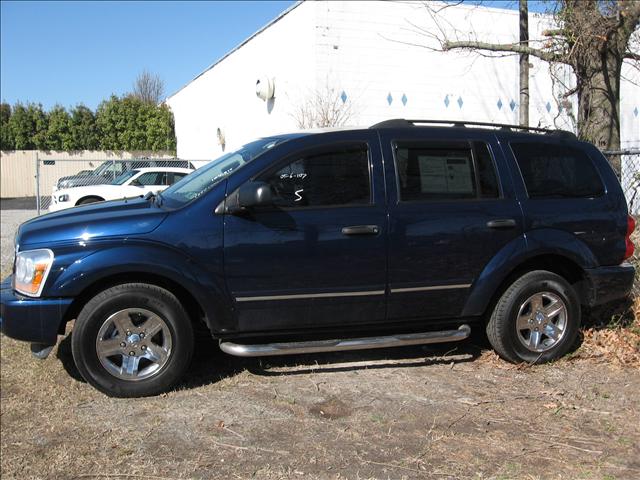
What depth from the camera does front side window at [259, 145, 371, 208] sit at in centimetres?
427

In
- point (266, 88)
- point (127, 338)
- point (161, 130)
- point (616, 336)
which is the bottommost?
point (616, 336)

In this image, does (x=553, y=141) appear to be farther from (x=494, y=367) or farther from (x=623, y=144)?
(x=623, y=144)

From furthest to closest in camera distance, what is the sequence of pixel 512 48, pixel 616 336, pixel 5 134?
pixel 5 134
pixel 512 48
pixel 616 336

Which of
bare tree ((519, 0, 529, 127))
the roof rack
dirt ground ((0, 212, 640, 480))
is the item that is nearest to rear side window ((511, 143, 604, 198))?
the roof rack

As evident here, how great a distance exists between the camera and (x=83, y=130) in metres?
33.3

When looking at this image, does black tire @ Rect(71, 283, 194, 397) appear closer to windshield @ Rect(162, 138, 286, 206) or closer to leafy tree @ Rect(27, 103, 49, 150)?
windshield @ Rect(162, 138, 286, 206)

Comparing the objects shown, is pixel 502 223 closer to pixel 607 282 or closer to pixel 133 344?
pixel 607 282

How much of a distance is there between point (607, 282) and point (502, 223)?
1.13 m

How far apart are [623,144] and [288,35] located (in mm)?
10077

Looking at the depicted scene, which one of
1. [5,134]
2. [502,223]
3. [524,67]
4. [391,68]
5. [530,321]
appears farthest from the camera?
[5,134]

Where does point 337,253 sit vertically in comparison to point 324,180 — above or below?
below

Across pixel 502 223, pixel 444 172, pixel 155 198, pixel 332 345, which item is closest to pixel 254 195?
pixel 155 198

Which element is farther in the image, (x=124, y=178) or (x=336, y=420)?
(x=124, y=178)

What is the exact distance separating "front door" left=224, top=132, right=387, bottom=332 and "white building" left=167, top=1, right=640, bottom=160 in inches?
361
